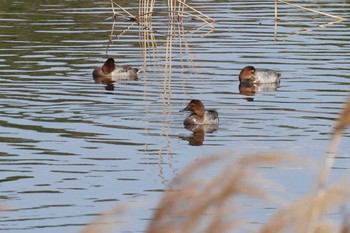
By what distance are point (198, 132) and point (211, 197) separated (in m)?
10.9

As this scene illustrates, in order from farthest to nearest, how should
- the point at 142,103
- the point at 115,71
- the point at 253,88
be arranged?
the point at 115,71, the point at 253,88, the point at 142,103

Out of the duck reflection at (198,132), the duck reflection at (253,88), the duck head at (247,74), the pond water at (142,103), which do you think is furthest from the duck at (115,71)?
the duck reflection at (198,132)

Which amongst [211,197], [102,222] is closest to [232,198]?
[211,197]

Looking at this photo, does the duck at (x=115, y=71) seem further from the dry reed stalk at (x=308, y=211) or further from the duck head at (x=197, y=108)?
the dry reed stalk at (x=308, y=211)

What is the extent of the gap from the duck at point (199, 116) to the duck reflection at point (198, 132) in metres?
0.06

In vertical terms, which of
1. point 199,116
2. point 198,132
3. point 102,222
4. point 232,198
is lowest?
point 198,132

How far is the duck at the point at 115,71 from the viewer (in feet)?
66.3

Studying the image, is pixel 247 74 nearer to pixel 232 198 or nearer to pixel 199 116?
pixel 199 116

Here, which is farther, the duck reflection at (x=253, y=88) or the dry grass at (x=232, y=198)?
the duck reflection at (x=253, y=88)

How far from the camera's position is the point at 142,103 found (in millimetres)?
17031

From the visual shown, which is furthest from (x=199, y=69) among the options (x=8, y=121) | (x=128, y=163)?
(x=128, y=163)

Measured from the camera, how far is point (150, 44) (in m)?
24.7

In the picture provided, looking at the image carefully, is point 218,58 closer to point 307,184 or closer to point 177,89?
point 177,89

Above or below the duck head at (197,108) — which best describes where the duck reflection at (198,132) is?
below
